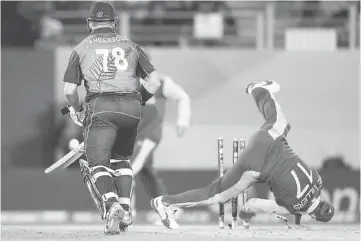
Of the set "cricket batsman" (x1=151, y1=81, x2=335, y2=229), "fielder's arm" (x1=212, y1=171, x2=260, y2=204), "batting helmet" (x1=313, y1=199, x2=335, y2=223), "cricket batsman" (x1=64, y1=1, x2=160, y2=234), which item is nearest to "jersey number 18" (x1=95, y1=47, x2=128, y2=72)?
"cricket batsman" (x1=64, y1=1, x2=160, y2=234)

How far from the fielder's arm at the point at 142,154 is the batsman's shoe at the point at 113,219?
4018 millimetres

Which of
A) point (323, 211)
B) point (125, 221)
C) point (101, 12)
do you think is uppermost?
point (101, 12)

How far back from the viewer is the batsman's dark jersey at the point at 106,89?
10.2 meters

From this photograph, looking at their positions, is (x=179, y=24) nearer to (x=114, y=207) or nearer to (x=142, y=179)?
(x=142, y=179)

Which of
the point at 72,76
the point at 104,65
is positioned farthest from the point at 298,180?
the point at 72,76

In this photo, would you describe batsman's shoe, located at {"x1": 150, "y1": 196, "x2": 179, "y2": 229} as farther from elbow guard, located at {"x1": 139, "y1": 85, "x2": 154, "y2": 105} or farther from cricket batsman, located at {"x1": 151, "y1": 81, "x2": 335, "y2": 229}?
elbow guard, located at {"x1": 139, "y1": 85, "x2": 154, "y2": 105}

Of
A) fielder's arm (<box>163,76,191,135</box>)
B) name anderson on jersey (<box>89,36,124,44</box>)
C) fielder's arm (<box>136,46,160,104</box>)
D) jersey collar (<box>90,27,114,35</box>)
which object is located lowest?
fielder's arm (<box>163,76,191,135</box>)

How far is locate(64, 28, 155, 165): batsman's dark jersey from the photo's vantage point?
1020cm

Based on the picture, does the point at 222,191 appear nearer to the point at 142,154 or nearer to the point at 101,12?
the point at 101,12

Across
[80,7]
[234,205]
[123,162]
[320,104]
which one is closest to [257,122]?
[320,104]

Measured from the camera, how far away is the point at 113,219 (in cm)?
984

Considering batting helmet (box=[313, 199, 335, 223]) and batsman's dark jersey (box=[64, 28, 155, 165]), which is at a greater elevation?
batsman's dark jersey (box=[64, 28, 155, 165])

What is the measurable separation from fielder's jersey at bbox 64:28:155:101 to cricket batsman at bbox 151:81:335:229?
142cm

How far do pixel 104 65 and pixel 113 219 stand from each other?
1500 mm
